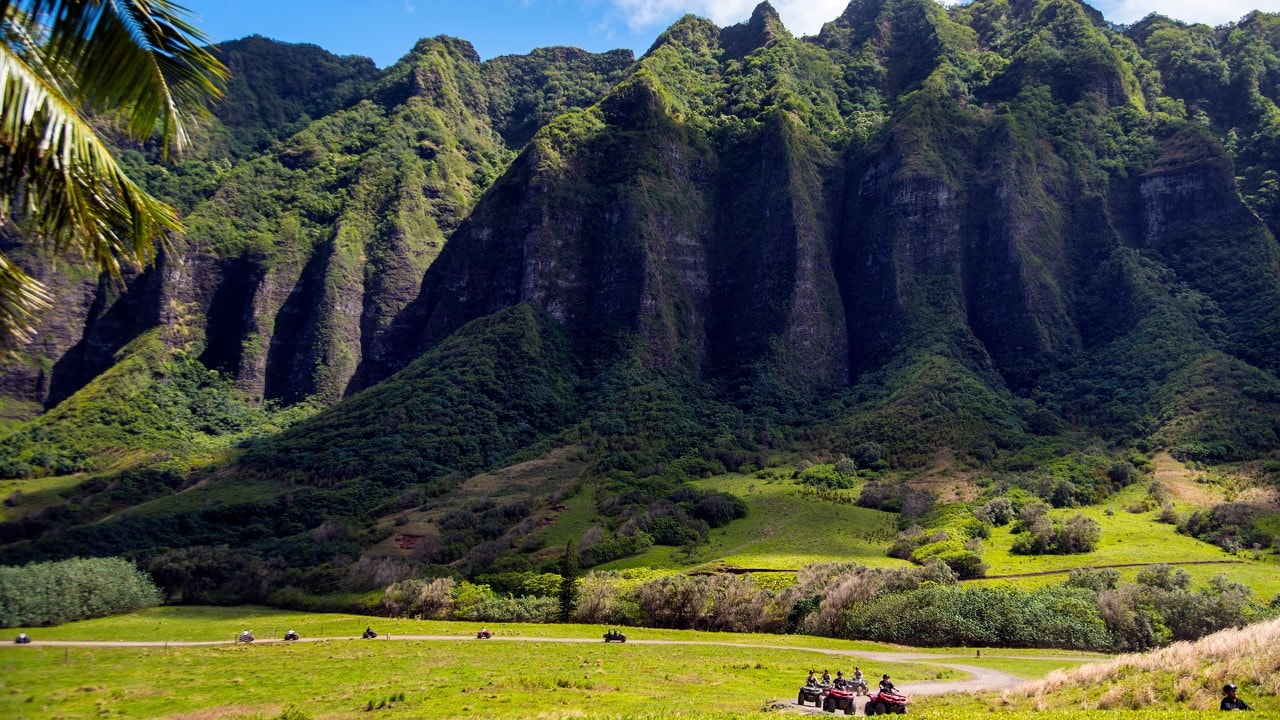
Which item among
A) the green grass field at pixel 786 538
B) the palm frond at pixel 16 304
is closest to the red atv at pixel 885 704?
the palm frond at pixel 16 304

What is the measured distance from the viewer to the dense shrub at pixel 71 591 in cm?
5306

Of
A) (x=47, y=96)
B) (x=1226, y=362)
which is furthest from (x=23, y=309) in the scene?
(x=1226, y=362)

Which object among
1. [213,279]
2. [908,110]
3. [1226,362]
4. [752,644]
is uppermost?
[908,110]

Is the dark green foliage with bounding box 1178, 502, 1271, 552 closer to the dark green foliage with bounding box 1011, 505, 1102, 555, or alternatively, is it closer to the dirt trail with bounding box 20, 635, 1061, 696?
the dark green foliage with bounding box 1011, 505, 1102, 555

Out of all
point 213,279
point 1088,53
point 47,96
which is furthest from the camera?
point 1088,53

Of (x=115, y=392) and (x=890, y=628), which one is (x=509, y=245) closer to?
(x=115, y=392)

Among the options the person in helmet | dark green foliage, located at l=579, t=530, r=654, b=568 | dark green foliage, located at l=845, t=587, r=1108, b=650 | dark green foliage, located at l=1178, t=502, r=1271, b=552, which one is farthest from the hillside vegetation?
the person in helmet

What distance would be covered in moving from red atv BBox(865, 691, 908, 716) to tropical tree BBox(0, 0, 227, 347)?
26695mm

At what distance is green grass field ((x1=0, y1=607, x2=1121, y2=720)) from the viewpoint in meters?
30.8

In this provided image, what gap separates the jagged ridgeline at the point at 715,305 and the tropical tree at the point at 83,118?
9466cm

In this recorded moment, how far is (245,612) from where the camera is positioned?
74.6m

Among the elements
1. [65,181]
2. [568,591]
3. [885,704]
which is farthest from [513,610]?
[65,181]

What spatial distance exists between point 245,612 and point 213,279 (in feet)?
384

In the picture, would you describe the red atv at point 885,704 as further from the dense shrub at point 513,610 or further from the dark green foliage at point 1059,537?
the dark green foliage at point 1059,537
